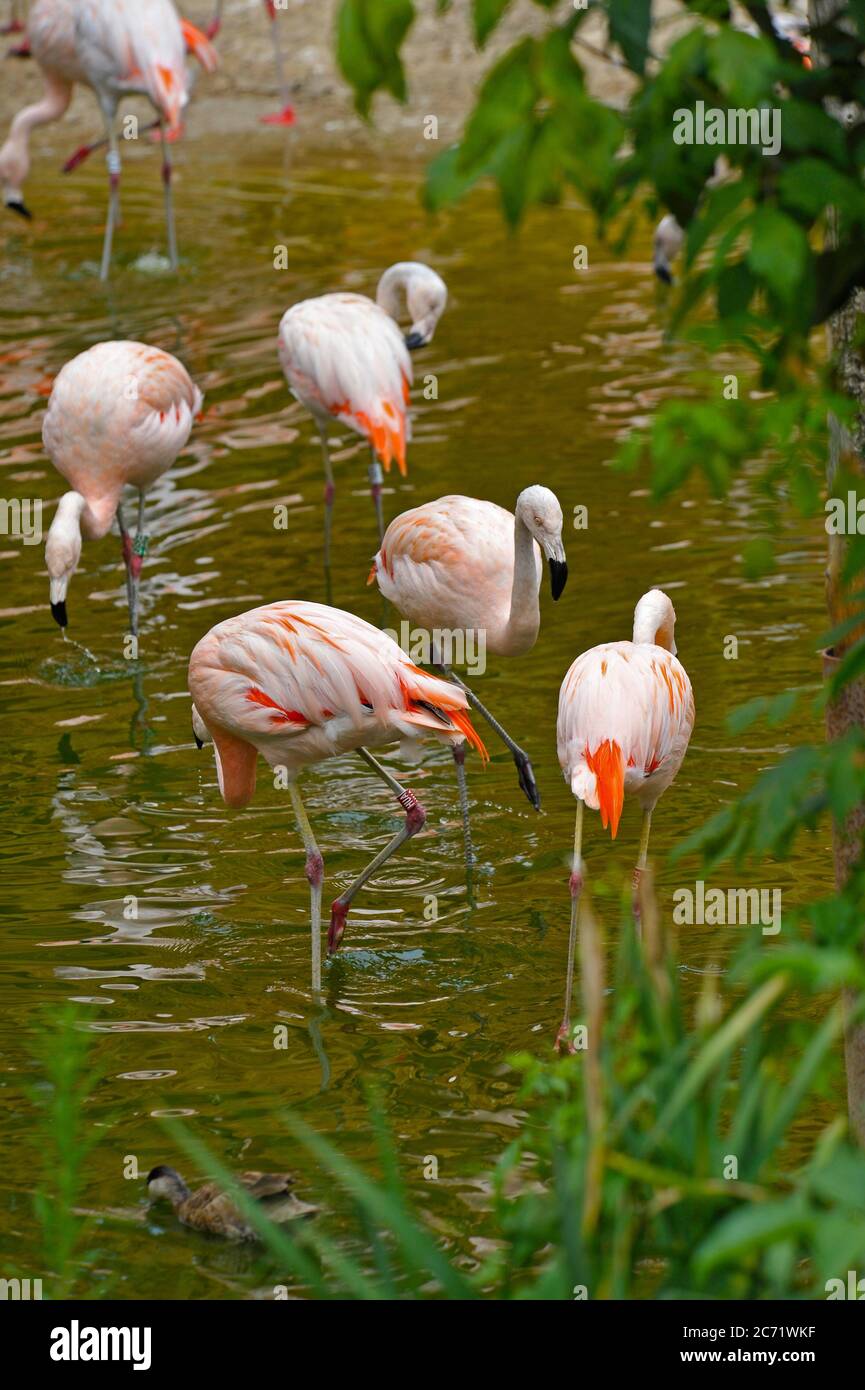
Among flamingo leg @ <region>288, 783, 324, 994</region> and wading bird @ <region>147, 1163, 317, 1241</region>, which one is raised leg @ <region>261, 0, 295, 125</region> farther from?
wading bird @ <region>147, 1163, 317, 1241</region>

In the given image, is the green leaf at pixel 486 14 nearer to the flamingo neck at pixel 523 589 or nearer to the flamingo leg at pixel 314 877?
the flamingo leg at pixel 314 877

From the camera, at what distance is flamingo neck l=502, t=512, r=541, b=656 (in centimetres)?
539

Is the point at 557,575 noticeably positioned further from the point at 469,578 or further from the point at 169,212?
the point at 169,212

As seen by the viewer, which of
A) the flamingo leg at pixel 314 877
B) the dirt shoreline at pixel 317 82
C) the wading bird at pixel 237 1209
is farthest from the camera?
the dirt shoreline at pixel 317 82

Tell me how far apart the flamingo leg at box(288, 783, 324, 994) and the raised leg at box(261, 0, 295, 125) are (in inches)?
377

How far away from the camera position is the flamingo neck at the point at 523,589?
5.39 m

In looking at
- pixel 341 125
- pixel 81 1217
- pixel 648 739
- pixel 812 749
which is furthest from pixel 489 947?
pixel 341 125

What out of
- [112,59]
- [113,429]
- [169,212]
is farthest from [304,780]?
[112,59]

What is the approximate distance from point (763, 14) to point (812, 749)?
0.91 meters

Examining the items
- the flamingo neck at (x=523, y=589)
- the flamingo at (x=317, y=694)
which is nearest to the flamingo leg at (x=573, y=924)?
the flamingo at (x=317, y=694)

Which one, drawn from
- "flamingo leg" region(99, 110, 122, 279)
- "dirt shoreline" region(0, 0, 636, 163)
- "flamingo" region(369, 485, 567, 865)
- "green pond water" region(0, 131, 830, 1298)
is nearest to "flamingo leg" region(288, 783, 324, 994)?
"green pond water" region(0, 131, 830, 1298)

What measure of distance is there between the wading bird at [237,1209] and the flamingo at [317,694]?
0.98 metres

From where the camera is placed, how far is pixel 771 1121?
245 cm
